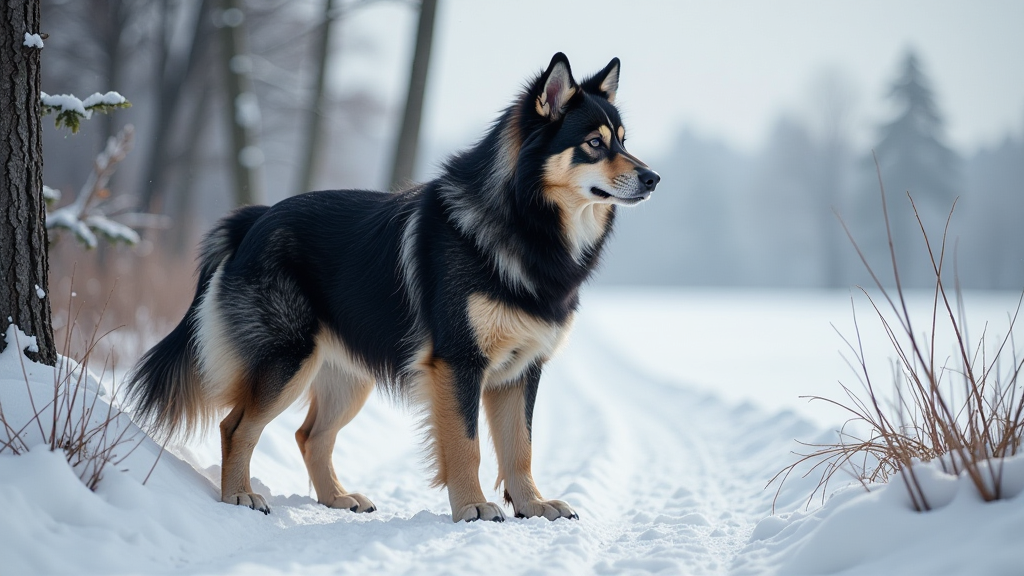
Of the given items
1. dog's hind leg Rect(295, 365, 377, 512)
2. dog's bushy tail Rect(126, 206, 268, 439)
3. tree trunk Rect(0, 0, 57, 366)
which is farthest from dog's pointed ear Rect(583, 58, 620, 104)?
tree trunk Rect(0, 0, 57, 366)

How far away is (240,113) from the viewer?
1015 cm

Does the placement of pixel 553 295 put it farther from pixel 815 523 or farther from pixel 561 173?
pixel 815 523

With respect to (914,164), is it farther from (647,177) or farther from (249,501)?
(249,501)

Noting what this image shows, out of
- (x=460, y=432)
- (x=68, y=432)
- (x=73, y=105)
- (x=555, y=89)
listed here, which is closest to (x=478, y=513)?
(x=460, y=432)

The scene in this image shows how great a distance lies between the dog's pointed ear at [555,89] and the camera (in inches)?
157

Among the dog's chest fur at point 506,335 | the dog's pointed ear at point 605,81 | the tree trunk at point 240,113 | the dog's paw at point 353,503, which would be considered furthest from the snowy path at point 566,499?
the tree trunk at point 240,113

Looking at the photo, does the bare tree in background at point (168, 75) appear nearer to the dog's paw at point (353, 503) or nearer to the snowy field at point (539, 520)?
the snowy field at point (539, 520)

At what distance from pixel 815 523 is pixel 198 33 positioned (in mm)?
17244

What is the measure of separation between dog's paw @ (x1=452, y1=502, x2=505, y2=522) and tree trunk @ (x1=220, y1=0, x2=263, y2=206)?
7437 mm

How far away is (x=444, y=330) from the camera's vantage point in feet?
12.6

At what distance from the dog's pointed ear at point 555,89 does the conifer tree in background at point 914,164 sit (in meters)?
30.0

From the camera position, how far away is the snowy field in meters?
2.53

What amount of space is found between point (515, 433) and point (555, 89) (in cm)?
195

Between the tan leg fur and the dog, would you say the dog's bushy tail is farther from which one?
the tan leg fur
